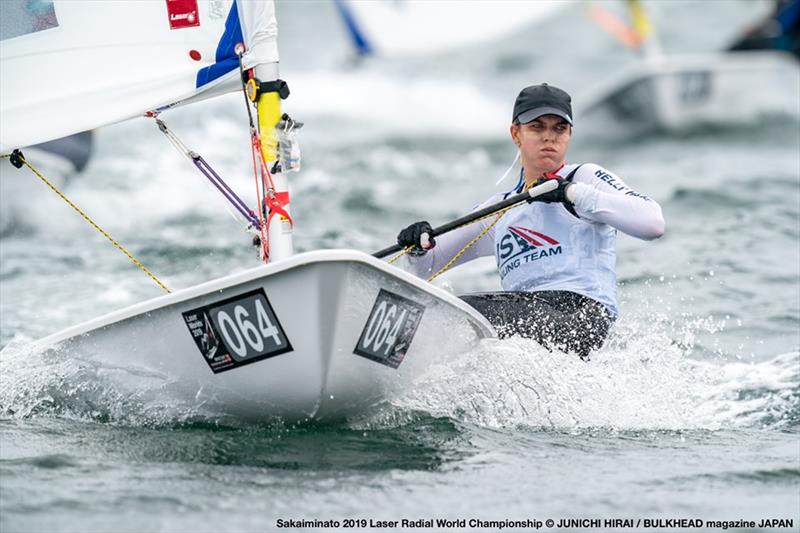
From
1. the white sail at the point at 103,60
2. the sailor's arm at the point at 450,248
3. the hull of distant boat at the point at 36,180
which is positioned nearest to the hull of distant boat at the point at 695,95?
the hull of distant boat at the point at 36,180

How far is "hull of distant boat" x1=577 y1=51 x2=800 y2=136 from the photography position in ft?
39.3

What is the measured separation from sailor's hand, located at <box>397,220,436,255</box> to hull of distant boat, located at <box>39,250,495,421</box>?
1.34 feet

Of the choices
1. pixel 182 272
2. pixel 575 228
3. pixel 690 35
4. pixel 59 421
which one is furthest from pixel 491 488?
pixel 690 35

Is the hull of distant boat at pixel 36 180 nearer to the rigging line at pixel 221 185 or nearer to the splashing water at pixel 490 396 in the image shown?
the rigging line at pixel 221 185

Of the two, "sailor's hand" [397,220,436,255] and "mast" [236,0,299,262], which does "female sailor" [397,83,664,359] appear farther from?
"mast" [236,0,299,262]

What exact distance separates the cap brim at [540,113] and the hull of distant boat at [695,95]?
25.1 ft

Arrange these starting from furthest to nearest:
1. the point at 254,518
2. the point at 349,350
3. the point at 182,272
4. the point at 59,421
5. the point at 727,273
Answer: the point at 182,272 < the point at 727,273 < the point at 59,421 < the point at 349,350 < the point at 254,518

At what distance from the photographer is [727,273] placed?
696 cm

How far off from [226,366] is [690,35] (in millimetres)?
16752

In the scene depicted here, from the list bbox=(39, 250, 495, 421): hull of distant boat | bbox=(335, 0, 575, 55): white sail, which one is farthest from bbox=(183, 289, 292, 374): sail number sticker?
bbox=(335, 0, 575, 55): white sail

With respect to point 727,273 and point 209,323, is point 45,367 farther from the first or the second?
point 727,273

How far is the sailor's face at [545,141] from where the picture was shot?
4.48 metres

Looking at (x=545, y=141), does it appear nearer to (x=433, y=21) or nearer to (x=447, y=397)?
(x=447, y=397)

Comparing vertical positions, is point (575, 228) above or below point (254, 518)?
above
